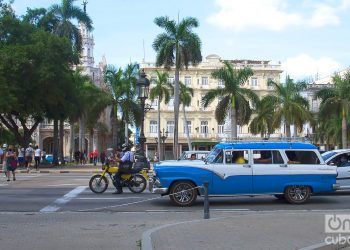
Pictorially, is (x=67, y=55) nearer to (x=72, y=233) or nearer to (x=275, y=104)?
(x=275, y=104)

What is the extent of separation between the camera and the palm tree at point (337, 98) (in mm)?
47562

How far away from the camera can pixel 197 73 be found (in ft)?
281

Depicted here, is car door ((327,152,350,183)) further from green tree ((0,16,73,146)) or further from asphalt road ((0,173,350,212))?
green tree ((0,16,73,146))

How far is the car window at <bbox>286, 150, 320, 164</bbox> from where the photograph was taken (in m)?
15.9

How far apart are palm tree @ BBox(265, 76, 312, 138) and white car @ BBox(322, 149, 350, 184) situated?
104 feet

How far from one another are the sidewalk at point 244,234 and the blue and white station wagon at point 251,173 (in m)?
3.68

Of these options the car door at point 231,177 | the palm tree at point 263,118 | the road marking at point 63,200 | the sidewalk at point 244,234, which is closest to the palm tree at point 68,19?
the palm tree at point 263,118

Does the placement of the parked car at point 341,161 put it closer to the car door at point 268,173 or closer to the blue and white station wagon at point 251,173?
the blue and white station wagon at point 251,173

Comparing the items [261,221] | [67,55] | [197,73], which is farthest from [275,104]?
[261,221]

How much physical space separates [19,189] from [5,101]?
16.5 metres

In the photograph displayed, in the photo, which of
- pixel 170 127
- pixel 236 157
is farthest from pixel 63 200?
pixel 170 127

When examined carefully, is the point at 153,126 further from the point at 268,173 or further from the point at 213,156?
the point at 268,173

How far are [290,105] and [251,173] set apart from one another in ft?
120

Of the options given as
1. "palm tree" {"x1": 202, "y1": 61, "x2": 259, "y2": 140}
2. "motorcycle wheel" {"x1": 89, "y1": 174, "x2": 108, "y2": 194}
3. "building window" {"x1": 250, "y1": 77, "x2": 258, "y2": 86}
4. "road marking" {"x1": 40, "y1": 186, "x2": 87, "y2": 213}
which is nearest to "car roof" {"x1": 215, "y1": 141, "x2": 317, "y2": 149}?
"road marking" {"x1": 40, "y1": 186, "x2": 87, "y2": 213}
